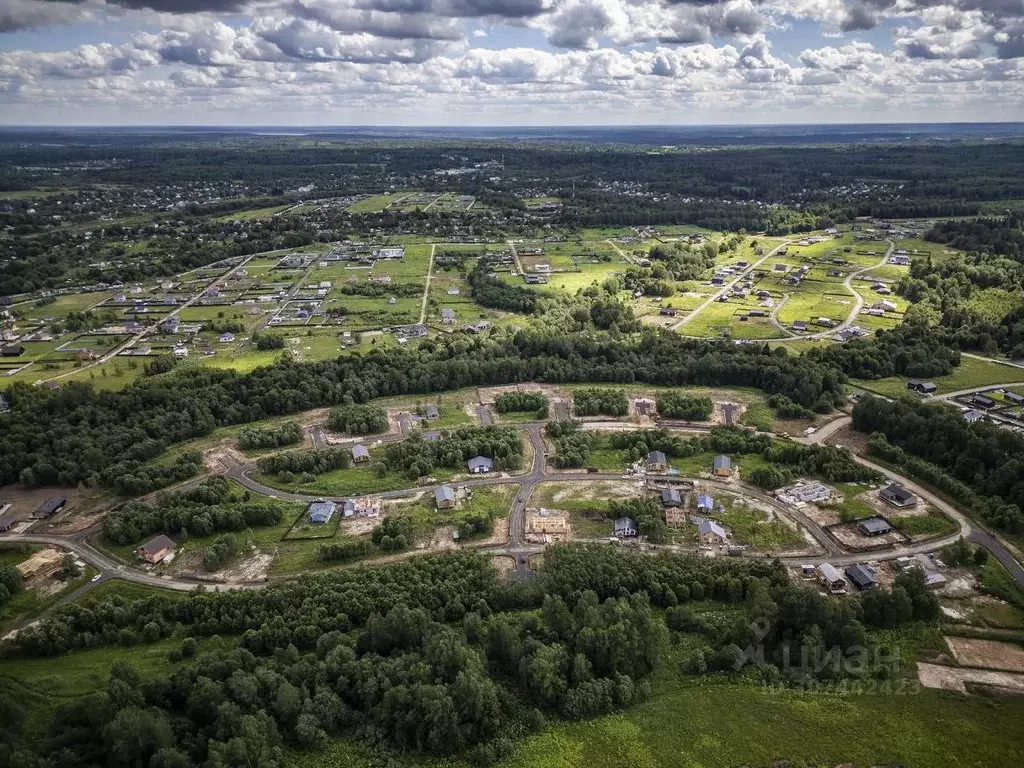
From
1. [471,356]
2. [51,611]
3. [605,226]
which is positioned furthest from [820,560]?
[605,226]

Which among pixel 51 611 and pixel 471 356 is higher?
pixel 471 356

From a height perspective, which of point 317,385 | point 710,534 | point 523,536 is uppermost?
point 317,385

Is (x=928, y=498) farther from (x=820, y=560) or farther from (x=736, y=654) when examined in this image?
(x=736, y=654)

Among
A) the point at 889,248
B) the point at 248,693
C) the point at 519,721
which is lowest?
the point at 519,721

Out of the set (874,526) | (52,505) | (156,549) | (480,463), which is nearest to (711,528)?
(874,526)

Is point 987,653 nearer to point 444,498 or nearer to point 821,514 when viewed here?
point 821,514

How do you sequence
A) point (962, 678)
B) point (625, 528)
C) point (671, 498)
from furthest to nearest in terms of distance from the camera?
point (671, 498)
point (625, 528)
point (962, 678)

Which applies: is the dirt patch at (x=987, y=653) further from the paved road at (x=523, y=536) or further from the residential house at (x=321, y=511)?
the residential house at (x=321, y=511)
